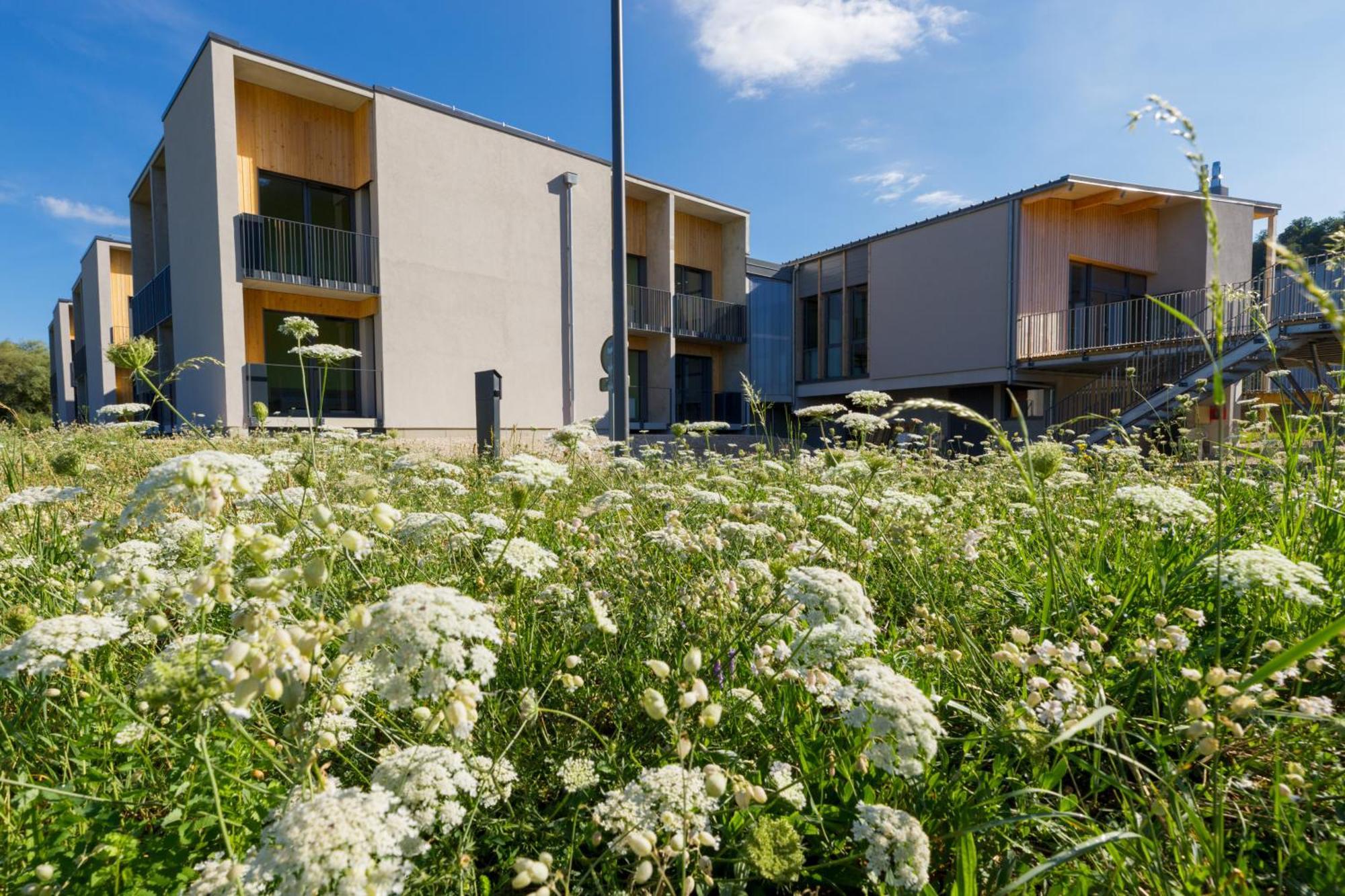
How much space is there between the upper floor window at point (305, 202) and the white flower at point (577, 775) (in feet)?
53.1

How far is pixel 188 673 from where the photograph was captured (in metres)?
0.95

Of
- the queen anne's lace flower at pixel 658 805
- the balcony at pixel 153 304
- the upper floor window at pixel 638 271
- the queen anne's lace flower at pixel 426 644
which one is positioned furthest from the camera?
the upper floor window at pixel 638 271

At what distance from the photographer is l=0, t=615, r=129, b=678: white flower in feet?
4.13

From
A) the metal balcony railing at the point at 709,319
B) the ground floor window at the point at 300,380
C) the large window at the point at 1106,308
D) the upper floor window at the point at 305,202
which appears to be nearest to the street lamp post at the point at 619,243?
the ground floor window at the point at 300,380

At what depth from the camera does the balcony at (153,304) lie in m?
15.9

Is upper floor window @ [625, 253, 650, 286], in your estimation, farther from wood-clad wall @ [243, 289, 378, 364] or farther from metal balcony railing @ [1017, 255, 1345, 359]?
metal balcony railing @ [1017, 255, 1345, 359]

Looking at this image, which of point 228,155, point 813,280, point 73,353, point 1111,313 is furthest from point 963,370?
point 73,353

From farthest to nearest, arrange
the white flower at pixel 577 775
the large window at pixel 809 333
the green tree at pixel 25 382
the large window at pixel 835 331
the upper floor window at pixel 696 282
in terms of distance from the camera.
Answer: the green tree at pixel 25 382
the large window at pixel 809 333
the upper floor window at pixel 696 282
the large window at pixel 835 331
the white flower at pixel 577 775

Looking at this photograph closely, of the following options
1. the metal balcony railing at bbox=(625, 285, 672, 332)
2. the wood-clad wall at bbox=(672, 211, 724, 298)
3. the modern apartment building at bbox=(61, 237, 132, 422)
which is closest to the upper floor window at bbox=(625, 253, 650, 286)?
the metal balcony railing at bbox=(625, 285, 672, 332)

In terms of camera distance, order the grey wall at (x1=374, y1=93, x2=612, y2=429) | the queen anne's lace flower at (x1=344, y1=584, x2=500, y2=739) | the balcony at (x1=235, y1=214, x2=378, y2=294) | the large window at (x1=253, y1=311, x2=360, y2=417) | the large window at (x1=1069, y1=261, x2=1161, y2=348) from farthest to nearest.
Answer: the large window at (x1=1069, y1=261, x2=1161, y2=348)
the grey wall at (x1=374, y1=93, x2=612, y2=429)
the large window at (x1=253, y1=311, x2=360, y2=417)
the balcony at (x1=235, y1=214, x2=378, y2=294)
the queen anne's lace flower at (x1=344, y1=584, x2=500, y2=739)

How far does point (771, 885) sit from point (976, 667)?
813mm

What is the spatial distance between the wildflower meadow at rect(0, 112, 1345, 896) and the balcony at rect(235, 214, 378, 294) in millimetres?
12376

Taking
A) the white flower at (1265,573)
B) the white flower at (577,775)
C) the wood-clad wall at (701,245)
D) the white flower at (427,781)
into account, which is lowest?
the white flower at (577,775)

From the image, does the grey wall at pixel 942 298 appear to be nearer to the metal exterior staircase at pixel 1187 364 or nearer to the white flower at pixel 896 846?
the metal exterior staircase at pixel 1187 364
